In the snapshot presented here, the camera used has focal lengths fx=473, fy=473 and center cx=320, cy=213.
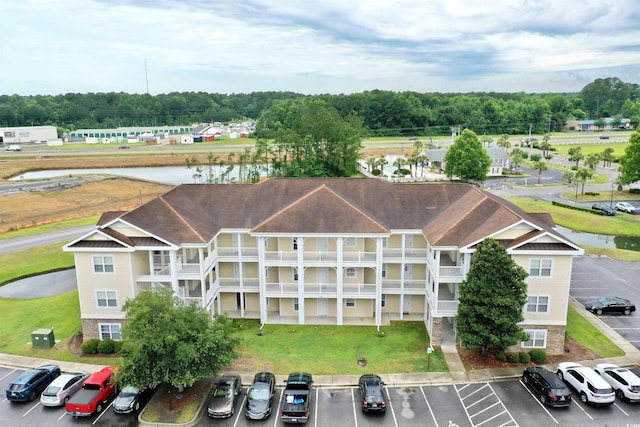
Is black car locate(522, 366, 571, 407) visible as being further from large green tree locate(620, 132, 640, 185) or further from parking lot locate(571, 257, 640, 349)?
large green tree locate(620, 132, 640, 185)

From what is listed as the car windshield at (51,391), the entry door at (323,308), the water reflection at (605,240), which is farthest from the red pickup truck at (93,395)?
the water reflection at (605,240)

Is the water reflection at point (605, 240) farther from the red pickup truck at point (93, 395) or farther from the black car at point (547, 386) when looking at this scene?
the red pickup truck at point (93, 395)

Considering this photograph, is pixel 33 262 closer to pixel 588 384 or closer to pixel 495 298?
pixel 495 298

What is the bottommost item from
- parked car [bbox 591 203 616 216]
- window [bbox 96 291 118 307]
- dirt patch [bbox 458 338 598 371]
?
dirt patch [bbox 458 338 598 371]

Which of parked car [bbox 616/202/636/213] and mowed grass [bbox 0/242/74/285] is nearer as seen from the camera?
mowed grass [bbox 0/242/74/285]

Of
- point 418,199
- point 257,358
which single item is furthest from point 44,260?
point 418,199

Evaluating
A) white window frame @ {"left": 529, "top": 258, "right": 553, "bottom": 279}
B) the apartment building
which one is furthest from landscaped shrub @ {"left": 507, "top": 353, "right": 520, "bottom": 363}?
white window frame @ {"left": 529, "top": 258, "right": 553, "bottom": 279}

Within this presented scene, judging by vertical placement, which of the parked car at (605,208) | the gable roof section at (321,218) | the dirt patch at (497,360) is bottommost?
the dirt patch at (497,360)
